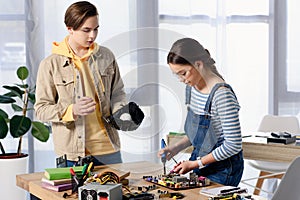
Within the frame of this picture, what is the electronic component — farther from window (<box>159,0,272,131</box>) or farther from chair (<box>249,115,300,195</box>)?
window (<box>159,0,272,131</box>)

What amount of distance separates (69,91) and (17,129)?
0.94m

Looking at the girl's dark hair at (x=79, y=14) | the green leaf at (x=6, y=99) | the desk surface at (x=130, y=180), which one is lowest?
the desk surface at (x=130, y=180)

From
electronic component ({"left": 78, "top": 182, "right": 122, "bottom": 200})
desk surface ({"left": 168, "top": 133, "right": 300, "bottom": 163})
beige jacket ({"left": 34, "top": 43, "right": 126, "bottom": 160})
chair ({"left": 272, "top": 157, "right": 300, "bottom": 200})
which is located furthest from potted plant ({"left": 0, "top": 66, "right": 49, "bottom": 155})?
chair ({"left": 272, "top": 157, "right": 300, "bottom": 200})

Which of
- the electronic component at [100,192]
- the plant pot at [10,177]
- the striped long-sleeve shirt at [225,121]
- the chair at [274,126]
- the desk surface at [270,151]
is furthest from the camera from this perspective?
the chair at [274,126]

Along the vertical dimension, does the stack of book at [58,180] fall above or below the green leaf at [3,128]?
below

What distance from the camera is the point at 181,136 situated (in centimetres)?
261

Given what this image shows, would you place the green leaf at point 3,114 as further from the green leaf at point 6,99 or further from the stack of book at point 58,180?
the stack of book at point 58,180

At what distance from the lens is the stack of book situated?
2.33 m

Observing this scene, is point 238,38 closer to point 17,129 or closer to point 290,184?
point 17,129

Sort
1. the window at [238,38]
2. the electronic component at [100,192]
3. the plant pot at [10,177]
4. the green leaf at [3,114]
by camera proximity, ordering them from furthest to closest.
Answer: the window at [238,38], the green leaf at [3,114], the plant pot at [10,177], the electronic component at [100,192]

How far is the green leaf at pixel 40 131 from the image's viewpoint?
3.73m

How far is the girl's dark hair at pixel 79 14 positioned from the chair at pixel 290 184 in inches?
47.3

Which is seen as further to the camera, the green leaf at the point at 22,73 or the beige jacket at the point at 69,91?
the green leaf at the point at 22,73

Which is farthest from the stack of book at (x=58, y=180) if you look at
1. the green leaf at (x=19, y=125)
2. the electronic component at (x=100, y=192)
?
the green leaf at (x=19, y=125)
